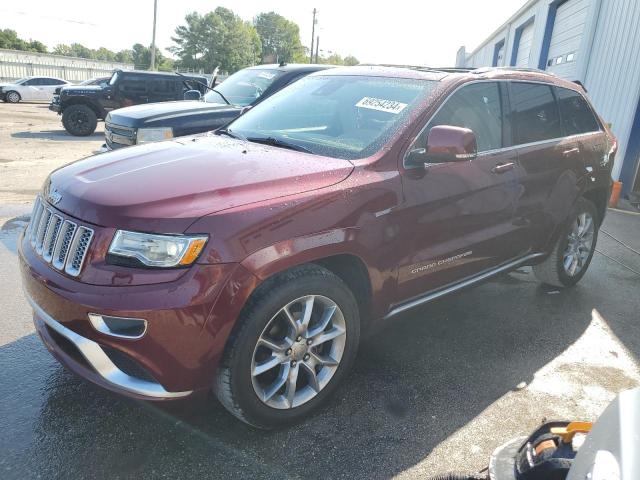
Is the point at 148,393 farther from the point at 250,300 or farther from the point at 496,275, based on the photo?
the point at 496,275

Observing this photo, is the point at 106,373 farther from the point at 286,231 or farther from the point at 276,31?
the point at 276,31

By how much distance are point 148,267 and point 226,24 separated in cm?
10239

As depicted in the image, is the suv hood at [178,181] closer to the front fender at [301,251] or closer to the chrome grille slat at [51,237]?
the chrome grille slat at [51,237]

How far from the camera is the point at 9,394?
2775mm

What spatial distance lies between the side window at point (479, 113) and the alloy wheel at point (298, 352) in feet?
4.41

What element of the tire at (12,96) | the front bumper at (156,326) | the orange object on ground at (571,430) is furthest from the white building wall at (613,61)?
the tire at (12,96)

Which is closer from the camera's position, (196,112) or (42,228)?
(42,228)

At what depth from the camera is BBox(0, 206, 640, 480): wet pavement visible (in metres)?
2.38

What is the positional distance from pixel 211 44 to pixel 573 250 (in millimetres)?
93791

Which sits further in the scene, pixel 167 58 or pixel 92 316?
pixel 167 58

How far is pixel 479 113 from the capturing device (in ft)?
11.4

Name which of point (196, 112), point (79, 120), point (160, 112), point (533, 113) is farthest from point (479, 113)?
point (79, 120)

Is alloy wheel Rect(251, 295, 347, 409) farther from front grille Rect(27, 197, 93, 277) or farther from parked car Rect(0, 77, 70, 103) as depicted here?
parked car Rect(0, 77, 70, 103)

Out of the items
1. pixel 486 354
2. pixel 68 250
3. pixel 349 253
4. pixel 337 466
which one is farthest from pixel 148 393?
pixel 486 354
